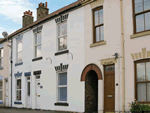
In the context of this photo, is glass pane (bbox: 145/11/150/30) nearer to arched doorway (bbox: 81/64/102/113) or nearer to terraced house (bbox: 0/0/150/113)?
terraced house (bbox: 0/0/150/113)

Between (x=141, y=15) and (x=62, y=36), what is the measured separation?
6.25 meters

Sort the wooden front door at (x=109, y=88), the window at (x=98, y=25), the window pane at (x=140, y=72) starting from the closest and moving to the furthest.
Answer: the window pane at (x=140, y=72), the wooden front door at (x=109, y=88), the window at (x=98, y=25)

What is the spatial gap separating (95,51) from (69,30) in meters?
2.86

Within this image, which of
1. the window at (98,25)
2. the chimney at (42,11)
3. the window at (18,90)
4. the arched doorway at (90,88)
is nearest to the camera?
the window at (98,25)

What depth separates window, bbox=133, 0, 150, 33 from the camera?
1126cm

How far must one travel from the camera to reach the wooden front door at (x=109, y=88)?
12.5 metres

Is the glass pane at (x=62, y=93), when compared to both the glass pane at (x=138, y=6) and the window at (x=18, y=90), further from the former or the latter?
the glass pane at (x=138, y=6)

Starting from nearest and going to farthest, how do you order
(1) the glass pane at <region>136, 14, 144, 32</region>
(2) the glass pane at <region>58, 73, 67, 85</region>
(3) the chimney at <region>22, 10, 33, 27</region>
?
(1) the glass pane at <region>136, 14, 144, 32</region>
(2) the glass pane at <region>58, 73, 67, 85</region>
(3) the chimney at <region>22, 10, 33, 27</region>

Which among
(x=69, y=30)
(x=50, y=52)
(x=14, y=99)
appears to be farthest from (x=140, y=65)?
(x=14, y=99)

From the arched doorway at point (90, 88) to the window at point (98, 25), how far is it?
153 cm

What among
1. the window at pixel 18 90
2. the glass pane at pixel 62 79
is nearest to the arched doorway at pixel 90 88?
the glass pane at pixel 62 79

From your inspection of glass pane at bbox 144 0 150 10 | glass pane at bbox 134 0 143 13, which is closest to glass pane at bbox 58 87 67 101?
glass pane at bbox 134 0 143 13

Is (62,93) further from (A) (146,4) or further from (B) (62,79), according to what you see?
(A) (146,4)

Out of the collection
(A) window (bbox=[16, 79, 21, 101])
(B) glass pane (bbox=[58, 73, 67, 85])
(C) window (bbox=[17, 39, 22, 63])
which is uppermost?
(C) window (bbox=[17, 39, 22, 63])
